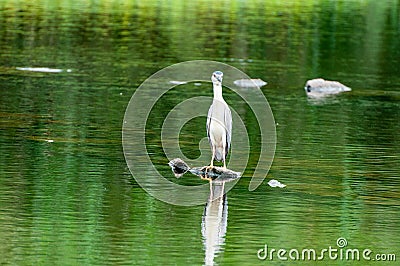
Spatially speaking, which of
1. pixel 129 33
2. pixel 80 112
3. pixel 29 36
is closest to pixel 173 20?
pixel 129 33

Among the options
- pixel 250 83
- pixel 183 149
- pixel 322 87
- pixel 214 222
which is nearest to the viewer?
pixel 214 222

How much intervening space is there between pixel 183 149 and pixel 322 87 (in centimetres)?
897

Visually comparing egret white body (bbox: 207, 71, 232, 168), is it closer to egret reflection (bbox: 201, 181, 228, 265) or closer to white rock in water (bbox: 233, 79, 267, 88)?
egret reflection (bbox: 201, 181, 228, 265)

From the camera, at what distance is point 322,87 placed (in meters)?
25.1

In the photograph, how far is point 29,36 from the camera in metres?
33.0

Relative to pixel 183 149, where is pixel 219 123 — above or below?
above

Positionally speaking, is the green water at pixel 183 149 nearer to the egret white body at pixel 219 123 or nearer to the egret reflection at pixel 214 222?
the egret reflection at pixel 214 222

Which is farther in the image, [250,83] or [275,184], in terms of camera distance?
[250,83]

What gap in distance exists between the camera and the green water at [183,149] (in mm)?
11320

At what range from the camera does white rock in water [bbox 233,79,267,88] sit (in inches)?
986

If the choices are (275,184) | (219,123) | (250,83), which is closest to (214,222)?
(275,184)

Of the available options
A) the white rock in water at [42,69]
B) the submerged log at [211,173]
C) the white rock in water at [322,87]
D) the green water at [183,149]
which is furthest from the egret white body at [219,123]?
the white rock in water at [42,69]

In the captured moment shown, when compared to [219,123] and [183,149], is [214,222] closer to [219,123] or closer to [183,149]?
[219,123]

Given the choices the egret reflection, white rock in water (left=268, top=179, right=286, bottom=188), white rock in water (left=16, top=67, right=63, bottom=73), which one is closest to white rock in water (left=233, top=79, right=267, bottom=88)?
white rock in water (left=16, top=67, right=63, bottom=73)
